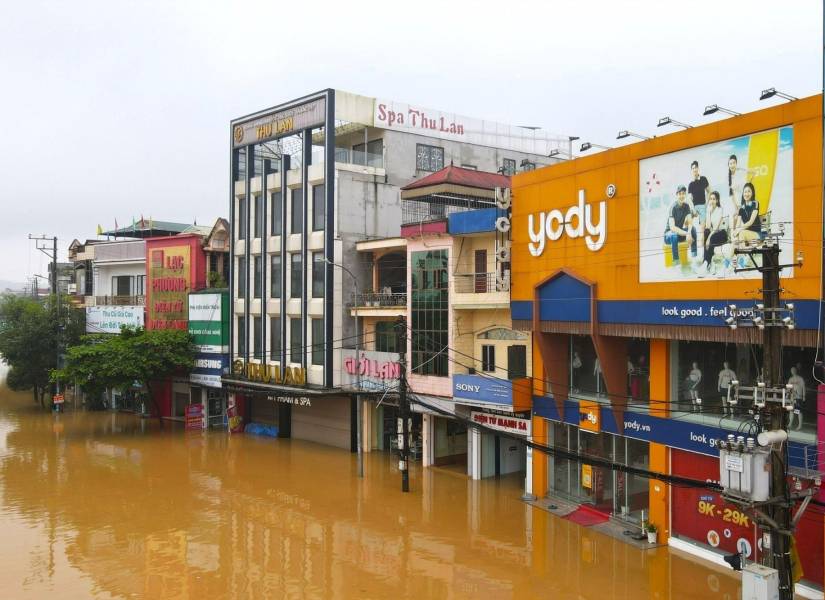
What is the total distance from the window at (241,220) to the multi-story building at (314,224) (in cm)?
6

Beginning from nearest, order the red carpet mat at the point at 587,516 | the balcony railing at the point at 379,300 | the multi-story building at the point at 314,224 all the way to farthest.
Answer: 1. the red carpet mat at the point at 587,516
2. the balcony railing at the point at 379,300
3. the multi-story building at the point at 314,224

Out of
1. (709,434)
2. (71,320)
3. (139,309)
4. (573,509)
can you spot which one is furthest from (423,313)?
(71,320)

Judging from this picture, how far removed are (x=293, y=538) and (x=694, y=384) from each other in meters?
14.0

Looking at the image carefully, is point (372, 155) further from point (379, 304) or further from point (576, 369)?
point (576, 369)

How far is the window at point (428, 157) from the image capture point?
4222 centimetres

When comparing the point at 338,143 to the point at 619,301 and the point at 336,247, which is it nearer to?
the point at 336,247

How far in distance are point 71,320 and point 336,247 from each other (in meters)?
28.2

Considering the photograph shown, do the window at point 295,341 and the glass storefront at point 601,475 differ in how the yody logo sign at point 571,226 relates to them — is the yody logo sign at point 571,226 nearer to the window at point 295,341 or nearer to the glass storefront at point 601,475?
the glass storefront at point 601,475

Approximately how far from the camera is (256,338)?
43.1m

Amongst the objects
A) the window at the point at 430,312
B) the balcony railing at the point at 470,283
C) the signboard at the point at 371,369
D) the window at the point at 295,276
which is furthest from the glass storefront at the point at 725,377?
the window at the point at 295,276

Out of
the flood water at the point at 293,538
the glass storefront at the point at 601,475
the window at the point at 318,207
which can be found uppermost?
the window at the point at 318,207

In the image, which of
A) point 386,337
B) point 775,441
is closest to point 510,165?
point 386,337

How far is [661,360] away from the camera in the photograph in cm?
A: 2300

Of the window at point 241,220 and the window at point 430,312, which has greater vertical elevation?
the window at point 241,220
